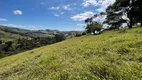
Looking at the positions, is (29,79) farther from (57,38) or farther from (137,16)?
(57,38)

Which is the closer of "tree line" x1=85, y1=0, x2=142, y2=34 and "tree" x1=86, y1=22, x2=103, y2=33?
"tree line" x1=85, y1=0, x2=142, y2=34

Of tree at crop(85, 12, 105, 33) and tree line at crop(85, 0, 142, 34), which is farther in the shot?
tree at crop(85, 12, 105, 33)

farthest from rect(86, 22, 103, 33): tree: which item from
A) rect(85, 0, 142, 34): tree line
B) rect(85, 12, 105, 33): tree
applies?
rect(85, 0, 142, 34): tree line

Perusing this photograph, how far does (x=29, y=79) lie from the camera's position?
7.62 meters

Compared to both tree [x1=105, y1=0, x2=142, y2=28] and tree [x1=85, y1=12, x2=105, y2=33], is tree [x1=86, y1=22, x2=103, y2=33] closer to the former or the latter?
tree [x1=85, y1=12, x2=105, y2=33]

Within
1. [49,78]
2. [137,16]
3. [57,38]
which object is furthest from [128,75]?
[57,38]

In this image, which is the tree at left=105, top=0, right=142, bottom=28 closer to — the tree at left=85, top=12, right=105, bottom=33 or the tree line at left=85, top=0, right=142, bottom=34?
the tree line at left=85, top=0, right=142, bottom=34

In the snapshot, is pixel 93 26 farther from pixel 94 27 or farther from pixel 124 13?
pixel 124 13

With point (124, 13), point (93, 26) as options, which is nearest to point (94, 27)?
point (93, 26)

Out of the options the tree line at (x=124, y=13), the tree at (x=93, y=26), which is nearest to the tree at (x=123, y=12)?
the tree line at (x=124, y=13)

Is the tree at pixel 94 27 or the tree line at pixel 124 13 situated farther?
the tree at pixel 94 27

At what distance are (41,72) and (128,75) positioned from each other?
16.1 ft

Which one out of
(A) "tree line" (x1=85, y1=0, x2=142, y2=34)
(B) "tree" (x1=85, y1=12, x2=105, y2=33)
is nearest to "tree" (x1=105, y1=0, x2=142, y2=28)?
(A) "tree line" (x1=85, y1=0, x2=142, y2=34)

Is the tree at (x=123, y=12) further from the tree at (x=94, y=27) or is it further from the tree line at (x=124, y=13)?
the tree at (x=94, y=27)
